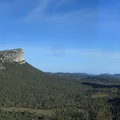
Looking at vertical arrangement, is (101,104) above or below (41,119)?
above

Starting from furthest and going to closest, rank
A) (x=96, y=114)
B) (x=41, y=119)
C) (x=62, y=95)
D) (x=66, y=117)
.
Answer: (x=62, y=95) < (x=41, y=119) < (x=66, y=117) < (x=96, y=114)

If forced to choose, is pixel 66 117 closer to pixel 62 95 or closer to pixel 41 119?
pixel 41 119

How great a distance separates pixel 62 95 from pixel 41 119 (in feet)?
240

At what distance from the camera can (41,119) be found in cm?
11462

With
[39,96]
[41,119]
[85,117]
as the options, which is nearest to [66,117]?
[85,117]

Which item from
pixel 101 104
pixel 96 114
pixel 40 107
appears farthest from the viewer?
pixel 40 107

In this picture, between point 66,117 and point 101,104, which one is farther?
point 66,117

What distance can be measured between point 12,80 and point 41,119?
7954cm

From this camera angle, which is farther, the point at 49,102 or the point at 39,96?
the point at 39,96

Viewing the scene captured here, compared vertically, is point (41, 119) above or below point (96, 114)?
below

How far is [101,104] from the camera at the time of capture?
73312mm

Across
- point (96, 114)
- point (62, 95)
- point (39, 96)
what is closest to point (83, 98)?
point (62, 95)

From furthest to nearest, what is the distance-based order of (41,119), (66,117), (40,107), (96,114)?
(40,107), (41,119), (66,117), (96,114)

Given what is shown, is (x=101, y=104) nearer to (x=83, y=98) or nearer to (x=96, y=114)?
(x=96, y=114)
